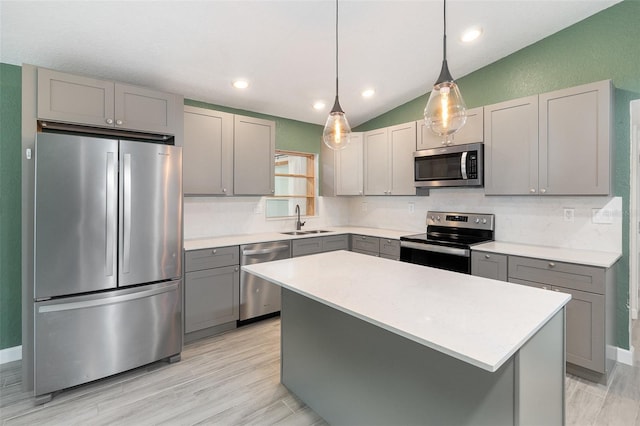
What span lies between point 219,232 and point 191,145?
42.4 inches

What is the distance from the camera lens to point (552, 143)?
8.85 ft

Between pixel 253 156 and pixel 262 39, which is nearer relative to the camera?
pixel 262 39

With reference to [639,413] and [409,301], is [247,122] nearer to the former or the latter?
[409,301]

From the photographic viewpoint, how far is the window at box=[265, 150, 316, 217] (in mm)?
4551

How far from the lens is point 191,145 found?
3135 millimetres

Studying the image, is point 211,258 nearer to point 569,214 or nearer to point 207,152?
point 207,152

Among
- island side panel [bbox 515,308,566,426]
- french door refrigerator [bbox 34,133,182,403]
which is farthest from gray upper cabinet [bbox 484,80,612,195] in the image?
french door refrigerator [bbox 34,133,182,403]

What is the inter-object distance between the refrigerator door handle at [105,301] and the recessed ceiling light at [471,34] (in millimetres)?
3360

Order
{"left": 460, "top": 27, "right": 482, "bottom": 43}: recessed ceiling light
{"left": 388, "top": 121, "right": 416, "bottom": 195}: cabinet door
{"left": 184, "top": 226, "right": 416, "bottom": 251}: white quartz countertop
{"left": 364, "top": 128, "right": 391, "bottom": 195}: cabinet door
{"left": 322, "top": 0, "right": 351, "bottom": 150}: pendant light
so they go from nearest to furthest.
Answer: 1. {"left": 322, "top": 0, "right": 351, "bottom": 150}: pendant light
2. {"left": 460, "top": 27, "right": 482, "bottom": 43}: recessed ceiling light
3. {"left": 184, "top": 226, "right": 416, "bottom": 251}: white quartz countertop
4. {"left": 388, "top": 121, "right": 416, "bottom": 195}: cabinet door
5. {"left": 364, "top": 128, "right": 391, "bottom": 195}: cabinet door

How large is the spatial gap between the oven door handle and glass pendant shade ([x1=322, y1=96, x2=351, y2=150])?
1.63m

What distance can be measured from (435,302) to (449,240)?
6.64ft

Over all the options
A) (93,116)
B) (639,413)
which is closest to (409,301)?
(639,413)

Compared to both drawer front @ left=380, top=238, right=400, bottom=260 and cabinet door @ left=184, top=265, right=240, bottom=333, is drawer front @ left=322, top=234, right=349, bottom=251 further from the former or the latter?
cabinet door @ left=184, top=265, right=240, bottom=333

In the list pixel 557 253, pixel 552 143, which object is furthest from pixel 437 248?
pixel 552 143
